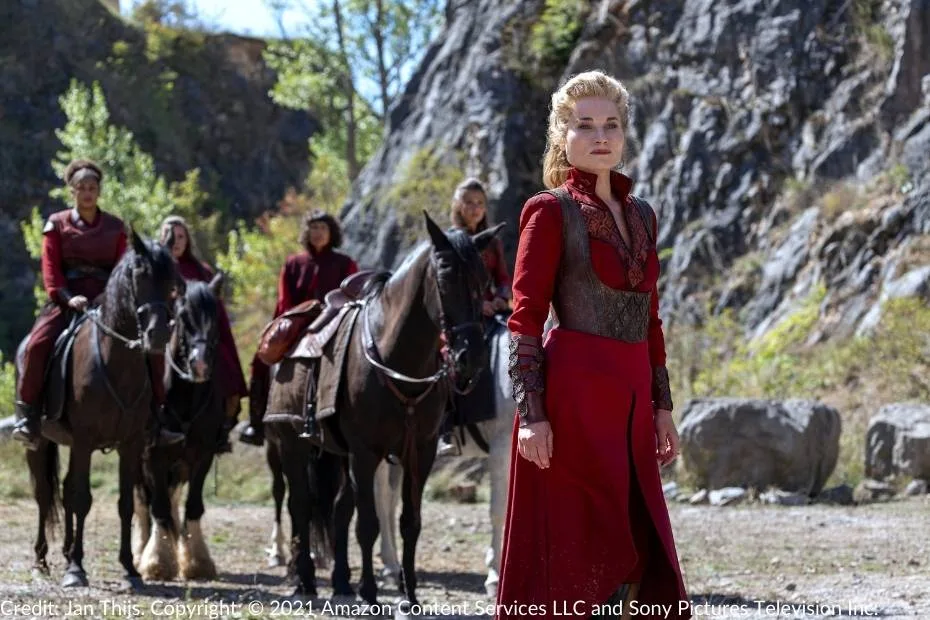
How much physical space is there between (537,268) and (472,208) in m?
4.98

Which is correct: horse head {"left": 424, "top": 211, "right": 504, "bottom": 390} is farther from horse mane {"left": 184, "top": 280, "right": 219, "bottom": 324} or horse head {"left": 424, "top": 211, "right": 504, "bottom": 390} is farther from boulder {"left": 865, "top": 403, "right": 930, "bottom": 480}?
boulder {"left": 865, "top": 403, "right": 930, "bottom": 480}

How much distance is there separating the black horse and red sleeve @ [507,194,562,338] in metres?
5.50

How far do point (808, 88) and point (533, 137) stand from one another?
19.0ft

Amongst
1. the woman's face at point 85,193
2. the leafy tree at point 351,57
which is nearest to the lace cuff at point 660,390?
the woman's face at point 85,193

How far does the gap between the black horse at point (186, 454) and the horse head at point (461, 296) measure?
2.66 metres

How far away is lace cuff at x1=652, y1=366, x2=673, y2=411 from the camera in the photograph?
4.86m

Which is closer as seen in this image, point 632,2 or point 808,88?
point 808,88

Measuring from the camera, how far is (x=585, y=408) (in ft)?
15.0

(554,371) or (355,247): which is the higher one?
(355,247)

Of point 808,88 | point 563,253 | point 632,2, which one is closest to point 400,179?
point 632,2

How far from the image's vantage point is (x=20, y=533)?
12.5 m

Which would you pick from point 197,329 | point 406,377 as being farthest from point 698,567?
point 197,329

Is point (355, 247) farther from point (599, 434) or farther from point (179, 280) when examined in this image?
point (599, 434)

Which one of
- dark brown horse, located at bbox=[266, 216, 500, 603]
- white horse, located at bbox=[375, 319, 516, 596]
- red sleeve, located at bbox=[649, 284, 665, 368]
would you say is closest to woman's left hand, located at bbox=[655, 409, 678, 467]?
red sleeve, located at bbox=[649, 284, 665, 368]
